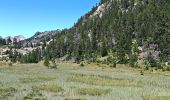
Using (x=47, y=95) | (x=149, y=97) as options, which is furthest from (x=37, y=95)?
(x=149, y=97)

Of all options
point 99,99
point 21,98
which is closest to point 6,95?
point 21,98

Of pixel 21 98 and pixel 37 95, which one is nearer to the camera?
pixel 21 98

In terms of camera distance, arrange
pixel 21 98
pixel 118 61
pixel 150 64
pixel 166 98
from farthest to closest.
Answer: pixel 118 61 < pixel 150 64 < pixel 166 98 < pixel 21 98

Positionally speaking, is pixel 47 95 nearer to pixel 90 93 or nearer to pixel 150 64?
pixel 90 93

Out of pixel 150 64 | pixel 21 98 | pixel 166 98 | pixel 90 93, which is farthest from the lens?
pixel 150 64

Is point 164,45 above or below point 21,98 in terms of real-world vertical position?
above

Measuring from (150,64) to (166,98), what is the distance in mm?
128237

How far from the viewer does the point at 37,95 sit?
37.5 m

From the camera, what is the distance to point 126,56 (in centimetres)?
19550

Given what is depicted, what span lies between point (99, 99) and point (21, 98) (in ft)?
23.1

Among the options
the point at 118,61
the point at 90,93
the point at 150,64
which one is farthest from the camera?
the point at 118,61

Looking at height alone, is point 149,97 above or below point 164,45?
below

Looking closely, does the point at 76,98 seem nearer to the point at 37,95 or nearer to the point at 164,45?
the point at 37,95

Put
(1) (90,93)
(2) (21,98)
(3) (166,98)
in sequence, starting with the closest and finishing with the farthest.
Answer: (2) (21,98)
(3) (166,98)
(1) (90,93)
